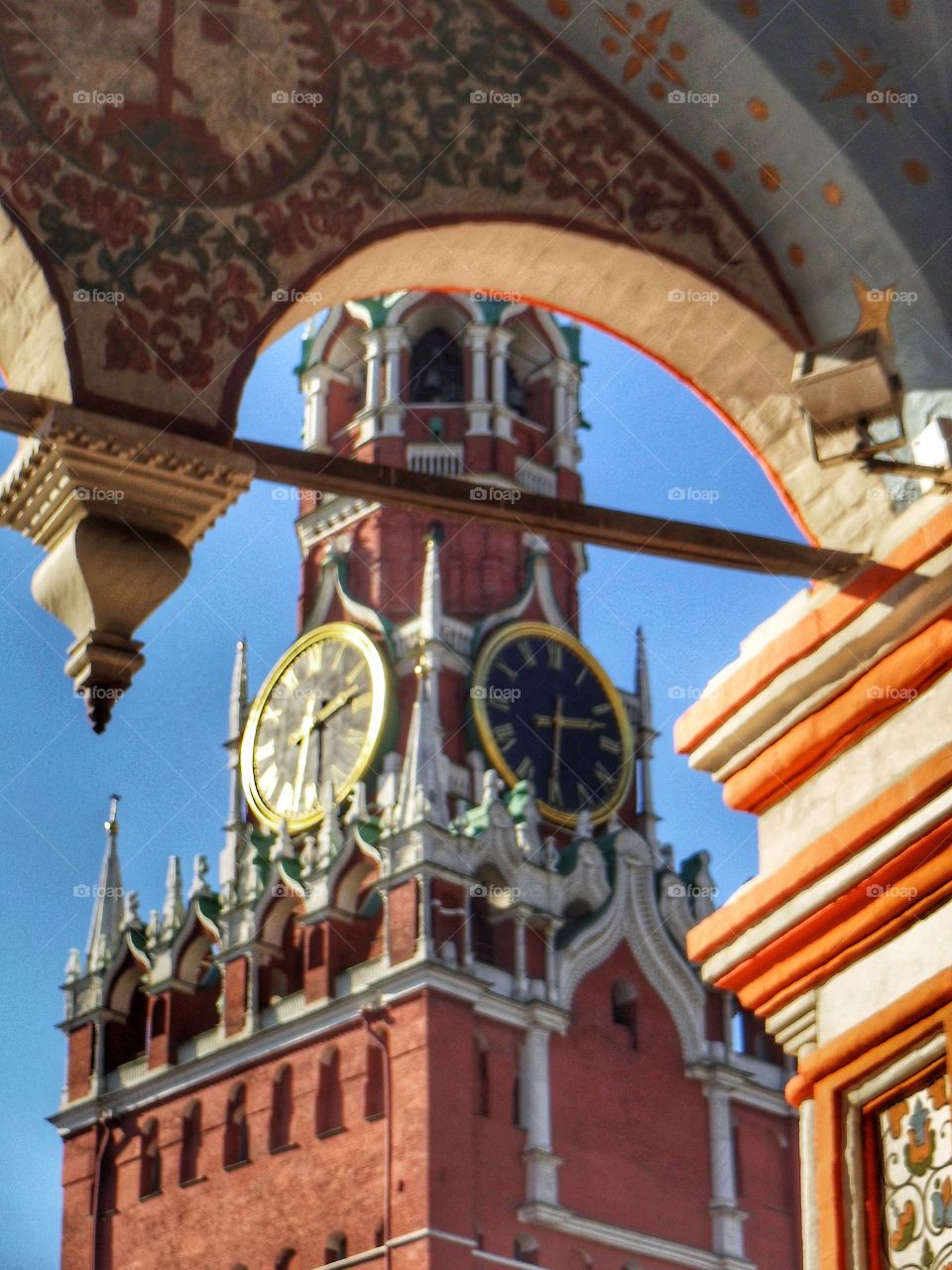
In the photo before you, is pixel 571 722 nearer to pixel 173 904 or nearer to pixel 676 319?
pixel 173 904

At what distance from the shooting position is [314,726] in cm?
4344

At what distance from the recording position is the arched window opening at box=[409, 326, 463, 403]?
46.3 meters

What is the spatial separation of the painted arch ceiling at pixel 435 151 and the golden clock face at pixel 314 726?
36.9 metres

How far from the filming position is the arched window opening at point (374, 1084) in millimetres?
38500

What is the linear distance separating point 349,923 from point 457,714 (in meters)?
4.28

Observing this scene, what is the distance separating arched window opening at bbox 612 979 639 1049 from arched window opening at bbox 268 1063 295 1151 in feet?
16.8

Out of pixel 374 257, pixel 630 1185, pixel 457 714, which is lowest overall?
pixel 374 257

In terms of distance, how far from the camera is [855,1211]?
4715 millimetres

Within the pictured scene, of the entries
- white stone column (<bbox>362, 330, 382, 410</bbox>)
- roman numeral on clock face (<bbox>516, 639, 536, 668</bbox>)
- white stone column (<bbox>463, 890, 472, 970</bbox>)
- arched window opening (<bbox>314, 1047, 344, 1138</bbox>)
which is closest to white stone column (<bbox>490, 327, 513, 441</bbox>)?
white stone column (<bbox>362, 330, 382, 410</bbox>)

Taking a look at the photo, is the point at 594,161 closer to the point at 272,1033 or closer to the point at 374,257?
the point at 374,257

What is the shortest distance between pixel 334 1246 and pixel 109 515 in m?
35.2

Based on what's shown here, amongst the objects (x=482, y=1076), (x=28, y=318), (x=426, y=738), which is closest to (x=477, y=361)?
(x=426, y=738)

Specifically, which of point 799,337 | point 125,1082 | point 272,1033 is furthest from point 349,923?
point 799,337

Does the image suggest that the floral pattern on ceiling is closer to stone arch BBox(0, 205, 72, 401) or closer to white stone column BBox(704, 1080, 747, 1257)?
stone arch BBox(0, 205, 72, 401)
